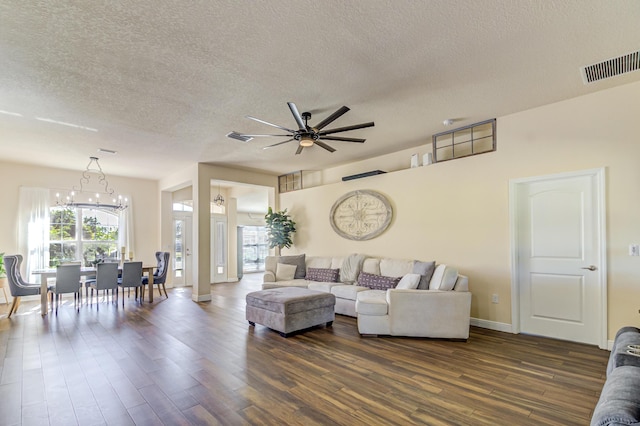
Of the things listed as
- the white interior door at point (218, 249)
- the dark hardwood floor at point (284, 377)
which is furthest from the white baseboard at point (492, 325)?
the white interior door at point (218, 249)

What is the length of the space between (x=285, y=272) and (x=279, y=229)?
1343 millimetres

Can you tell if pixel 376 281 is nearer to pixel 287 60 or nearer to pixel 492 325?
pixel 492 325

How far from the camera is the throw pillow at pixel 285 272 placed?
6.38 meters

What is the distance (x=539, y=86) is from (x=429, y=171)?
→ 197cm

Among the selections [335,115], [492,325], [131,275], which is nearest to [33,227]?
[131,275]

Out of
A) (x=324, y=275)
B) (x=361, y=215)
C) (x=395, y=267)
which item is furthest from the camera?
(x=361, y=215)

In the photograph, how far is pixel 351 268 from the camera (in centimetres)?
591

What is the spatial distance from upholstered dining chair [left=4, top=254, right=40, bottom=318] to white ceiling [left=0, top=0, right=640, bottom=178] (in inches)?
86.2

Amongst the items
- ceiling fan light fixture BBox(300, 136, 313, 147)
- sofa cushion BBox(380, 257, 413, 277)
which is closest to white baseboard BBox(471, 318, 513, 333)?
sofa cushion BBox(380, 257, 413, 277)

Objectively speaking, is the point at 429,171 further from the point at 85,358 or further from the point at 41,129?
the point at 41,129

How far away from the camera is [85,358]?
11.2 ft

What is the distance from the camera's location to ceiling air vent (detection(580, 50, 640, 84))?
292 centimetres

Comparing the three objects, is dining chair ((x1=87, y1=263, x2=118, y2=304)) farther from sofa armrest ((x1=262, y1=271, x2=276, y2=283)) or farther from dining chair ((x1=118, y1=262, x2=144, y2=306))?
sofa armrest ((x1=262, y1=271, x2=276, y2=283))

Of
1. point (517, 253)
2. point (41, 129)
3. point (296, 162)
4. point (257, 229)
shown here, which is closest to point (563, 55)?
point (517, 253)
